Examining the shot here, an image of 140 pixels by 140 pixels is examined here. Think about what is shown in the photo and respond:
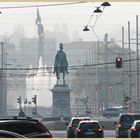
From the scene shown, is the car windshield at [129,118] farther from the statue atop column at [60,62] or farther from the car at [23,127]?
the statue atop column at [60,62]

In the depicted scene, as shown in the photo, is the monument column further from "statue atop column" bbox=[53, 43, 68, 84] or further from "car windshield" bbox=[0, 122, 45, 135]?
"car windshield" bbox=[0, 122, 45, 135]

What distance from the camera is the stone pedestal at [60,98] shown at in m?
65.4

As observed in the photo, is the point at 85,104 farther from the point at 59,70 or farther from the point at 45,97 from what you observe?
the point at 59,70

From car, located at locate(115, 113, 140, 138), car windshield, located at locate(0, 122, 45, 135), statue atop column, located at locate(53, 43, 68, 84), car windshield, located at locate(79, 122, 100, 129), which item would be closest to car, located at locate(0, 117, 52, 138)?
car windshield, located at locate(0, 122, 45, 135)

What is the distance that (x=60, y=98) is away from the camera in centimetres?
6544

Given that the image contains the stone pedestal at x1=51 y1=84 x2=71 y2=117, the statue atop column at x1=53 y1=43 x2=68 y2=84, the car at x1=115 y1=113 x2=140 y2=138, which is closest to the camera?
the car at x1=115 y1=113 x2=140 y2=138

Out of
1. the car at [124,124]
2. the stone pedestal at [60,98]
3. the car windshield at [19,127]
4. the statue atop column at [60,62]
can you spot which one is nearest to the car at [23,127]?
the car windshield at [19,127]

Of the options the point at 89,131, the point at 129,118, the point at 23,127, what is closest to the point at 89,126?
the point at 89,131

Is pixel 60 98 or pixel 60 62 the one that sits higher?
pixel 60 62

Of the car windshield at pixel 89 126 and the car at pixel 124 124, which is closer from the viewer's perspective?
the car windshield at pixel 89 126

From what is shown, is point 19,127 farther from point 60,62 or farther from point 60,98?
point 60,62

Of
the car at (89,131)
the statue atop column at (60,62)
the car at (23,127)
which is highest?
the statue atop column at (60,62)

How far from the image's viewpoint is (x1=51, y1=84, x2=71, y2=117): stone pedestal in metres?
65.4

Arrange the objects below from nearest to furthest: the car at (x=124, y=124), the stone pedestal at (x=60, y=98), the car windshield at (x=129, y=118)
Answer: the car at (x=124, y=124) → the car windshield at (x=129, y=118) → the stone pedestal at (x=60, y=98)
